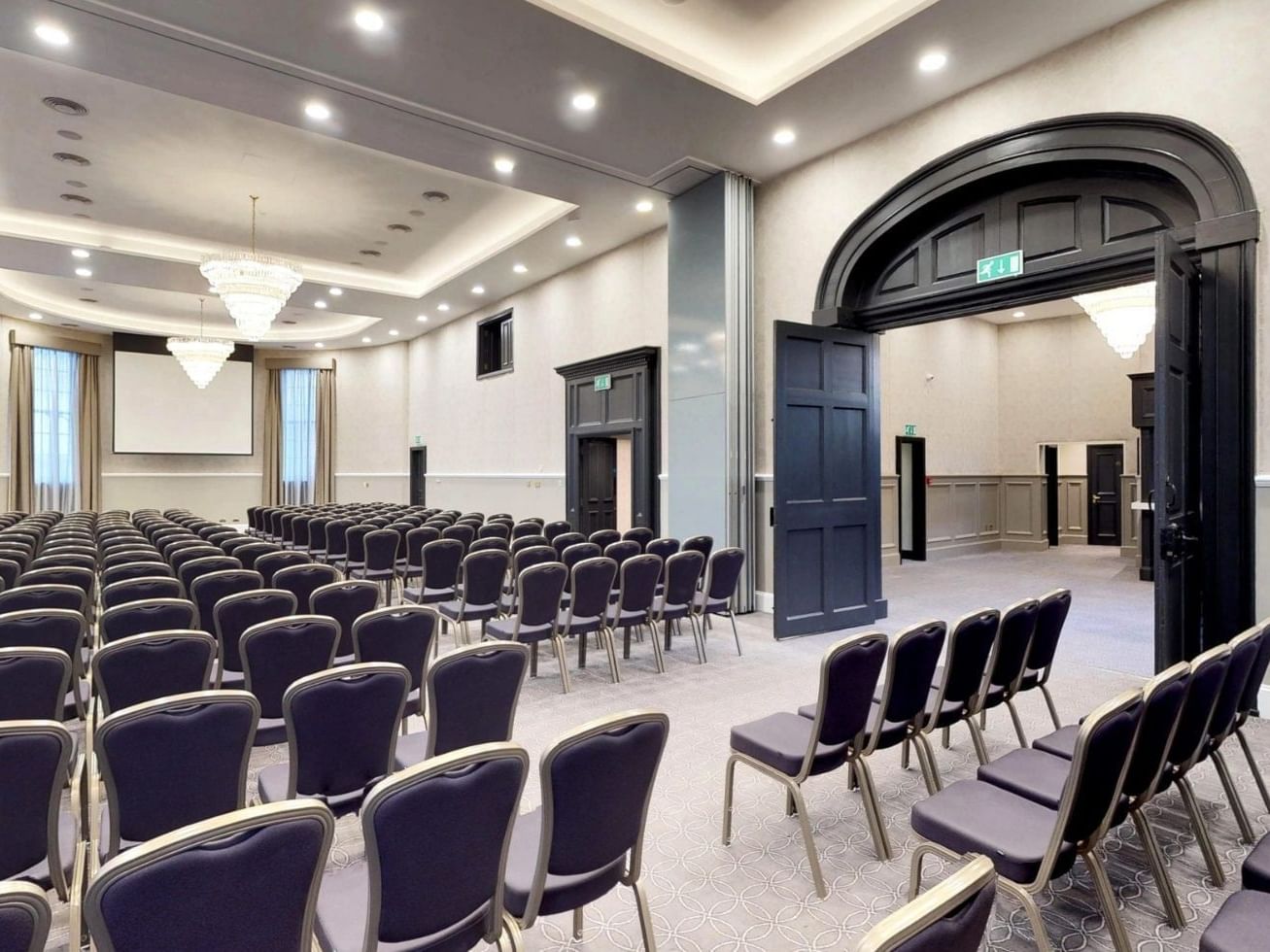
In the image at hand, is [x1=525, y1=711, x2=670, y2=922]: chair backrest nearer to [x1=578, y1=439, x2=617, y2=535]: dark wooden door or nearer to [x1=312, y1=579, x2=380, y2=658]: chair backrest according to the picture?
[x1=312, y1=579, x2=380, y2=658]: chair backrest

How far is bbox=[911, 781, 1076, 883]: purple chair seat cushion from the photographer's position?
197cm

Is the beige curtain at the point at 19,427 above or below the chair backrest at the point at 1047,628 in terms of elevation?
above

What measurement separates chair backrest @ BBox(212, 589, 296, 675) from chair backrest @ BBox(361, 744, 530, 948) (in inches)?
97.2

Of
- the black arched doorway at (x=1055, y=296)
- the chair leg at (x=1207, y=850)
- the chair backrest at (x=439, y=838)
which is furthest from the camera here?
the black arched doorway at (x=1055, y=296)

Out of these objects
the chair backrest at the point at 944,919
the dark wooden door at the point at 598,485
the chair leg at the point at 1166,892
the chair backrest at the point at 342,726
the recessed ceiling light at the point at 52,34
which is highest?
the recessed ceiling light at the point at 52,34

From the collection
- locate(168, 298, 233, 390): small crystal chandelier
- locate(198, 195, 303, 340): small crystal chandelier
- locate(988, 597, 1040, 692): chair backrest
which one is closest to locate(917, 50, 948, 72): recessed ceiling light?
locate(988, 597, 1040, 692): chair backrest

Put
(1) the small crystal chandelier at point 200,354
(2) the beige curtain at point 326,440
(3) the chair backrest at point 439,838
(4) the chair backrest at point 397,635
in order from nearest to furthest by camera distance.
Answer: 1. (3) the chair backrest at point 439,838
2. (4) the chair backrest at point 397,635
3. (1) the small crystal chandelier at point 200,354
4. (2) the beige curtain at point 326,440

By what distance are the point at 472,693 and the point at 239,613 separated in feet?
6.12

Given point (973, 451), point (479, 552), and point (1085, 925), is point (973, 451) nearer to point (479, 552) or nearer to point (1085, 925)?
point (479, 552)

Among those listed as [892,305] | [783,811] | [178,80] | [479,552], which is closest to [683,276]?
[892,305]

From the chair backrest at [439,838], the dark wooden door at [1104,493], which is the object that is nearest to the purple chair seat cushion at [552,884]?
the chair backrest at [439,838]

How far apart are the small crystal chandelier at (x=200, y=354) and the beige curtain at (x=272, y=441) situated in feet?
17.5

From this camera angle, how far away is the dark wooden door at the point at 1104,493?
14.1 m

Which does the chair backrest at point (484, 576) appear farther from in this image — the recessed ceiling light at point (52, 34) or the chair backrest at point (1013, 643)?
the recessed ceiling light at point (52, 34)
